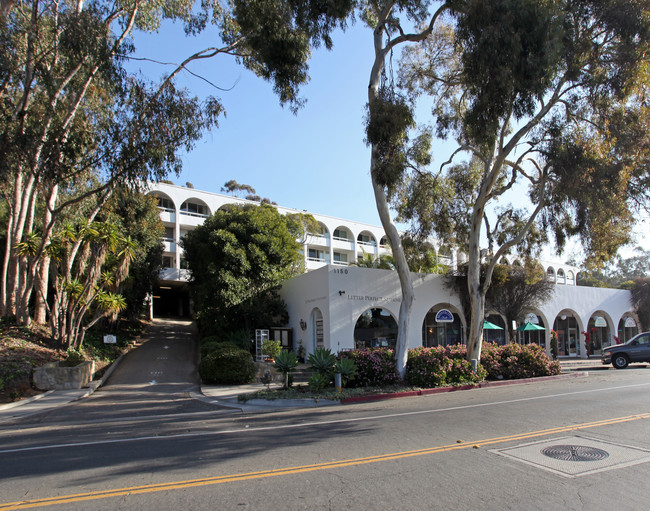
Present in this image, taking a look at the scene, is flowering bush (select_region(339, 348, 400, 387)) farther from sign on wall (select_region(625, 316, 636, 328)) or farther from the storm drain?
sign on wall (select_region(625, 316, 636, 328))

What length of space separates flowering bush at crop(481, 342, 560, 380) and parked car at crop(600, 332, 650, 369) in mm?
6233

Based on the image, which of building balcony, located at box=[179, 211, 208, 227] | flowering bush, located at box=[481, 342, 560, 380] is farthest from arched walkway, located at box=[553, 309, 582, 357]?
building balcony, located at box=[179, 211, 208, 227]

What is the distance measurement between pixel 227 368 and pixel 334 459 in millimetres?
10646

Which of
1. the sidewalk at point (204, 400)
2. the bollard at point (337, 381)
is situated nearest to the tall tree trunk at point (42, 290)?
the sidewalk at point (204, 400)

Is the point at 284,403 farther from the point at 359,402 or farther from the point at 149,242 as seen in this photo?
the point at 149,242

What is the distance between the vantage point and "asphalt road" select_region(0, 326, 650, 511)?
4.84m

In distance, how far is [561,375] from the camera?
61.1 ft

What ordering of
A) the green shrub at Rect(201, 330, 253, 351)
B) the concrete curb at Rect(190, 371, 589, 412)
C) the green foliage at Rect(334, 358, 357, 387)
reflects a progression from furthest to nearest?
the green shrub at Rect(201, 330, 253, 351) < the green foliage at Rect(334, 358, 357, 387) < the concrete curb at Rect(190, 371, 589, 412)

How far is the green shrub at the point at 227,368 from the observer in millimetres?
16297

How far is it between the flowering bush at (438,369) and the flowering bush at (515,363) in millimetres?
1326

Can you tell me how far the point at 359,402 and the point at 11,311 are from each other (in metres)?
16.8

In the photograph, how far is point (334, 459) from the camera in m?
6.37

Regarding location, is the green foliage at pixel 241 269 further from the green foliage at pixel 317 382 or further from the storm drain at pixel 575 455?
the storm drain at pixel 575 455

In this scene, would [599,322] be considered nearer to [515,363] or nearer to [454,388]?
[515,363]
